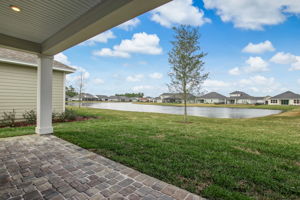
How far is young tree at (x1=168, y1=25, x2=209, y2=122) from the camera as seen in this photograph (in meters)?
8.24

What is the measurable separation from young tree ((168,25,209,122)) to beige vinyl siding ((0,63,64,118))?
774cm

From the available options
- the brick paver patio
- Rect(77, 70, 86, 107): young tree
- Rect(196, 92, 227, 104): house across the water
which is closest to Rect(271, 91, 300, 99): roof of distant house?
Rect(196, 92, 227, 104): house across the water

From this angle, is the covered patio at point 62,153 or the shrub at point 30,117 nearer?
the covered patio at point 62,153

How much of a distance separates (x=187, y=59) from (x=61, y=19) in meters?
6.74

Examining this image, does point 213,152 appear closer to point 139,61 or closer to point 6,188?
point 6,188

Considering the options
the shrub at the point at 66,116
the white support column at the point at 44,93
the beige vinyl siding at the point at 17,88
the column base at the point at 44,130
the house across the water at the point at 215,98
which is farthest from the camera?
the house across the water at the point at 215,98

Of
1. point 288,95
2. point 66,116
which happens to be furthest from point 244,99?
point 66,116

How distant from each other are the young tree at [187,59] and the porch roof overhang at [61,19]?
611 cm

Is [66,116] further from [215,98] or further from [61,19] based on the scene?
[215,98]

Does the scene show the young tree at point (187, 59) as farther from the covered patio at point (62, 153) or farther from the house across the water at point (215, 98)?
the house across the water at point (215, 98)

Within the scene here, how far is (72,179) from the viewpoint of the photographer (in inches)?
83.4

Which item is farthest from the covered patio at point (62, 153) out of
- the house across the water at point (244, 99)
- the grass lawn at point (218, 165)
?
the house across the water at point (244, 99)

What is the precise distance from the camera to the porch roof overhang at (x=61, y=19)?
222cm

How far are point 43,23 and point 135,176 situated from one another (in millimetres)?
3898
